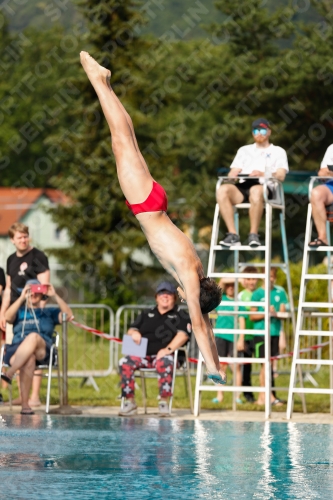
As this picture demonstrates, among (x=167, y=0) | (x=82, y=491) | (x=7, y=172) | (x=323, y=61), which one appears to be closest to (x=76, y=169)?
(x=323, y=61)

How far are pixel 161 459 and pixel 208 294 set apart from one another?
1326mm

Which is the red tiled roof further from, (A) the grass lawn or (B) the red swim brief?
(B) the red swim brief

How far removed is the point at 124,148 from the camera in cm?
790

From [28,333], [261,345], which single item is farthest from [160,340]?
[261,345]

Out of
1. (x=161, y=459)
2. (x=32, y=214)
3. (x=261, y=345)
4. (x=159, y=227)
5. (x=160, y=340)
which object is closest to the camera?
(x=161, y=459)

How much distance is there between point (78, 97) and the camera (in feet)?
95.3

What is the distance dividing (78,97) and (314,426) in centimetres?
2100

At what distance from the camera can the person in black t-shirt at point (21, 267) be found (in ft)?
36.5

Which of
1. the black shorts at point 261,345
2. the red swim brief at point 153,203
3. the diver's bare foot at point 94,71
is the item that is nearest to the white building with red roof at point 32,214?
the black shorts at point 261,345

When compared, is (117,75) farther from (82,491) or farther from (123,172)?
(82,491)

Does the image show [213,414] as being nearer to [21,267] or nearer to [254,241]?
[254,241]

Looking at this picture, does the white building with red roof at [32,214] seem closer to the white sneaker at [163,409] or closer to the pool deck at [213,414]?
the pool deck at [213,414]

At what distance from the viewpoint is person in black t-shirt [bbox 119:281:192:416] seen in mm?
10555

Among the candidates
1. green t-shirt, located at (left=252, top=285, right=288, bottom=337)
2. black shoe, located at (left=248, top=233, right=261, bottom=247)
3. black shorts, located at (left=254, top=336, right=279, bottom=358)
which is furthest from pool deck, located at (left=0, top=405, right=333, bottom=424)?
black shoe, located at (left=248, top=233, right=261, bottom=247)
